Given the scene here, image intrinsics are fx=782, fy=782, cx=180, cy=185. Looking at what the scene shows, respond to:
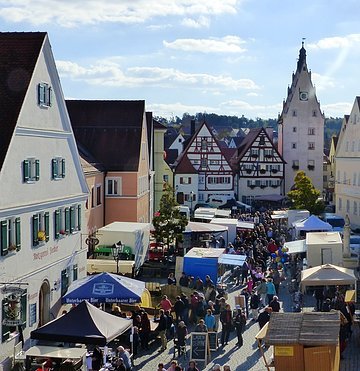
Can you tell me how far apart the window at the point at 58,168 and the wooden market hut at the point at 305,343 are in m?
10.8

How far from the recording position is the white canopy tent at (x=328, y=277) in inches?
1064

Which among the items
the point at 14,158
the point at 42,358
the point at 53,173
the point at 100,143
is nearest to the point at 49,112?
the point at 53,173

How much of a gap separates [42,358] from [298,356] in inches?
242

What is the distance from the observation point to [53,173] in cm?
Answer: 2631

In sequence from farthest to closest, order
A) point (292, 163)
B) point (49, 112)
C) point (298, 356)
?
1. point (292, 163)
2. point (49, 112)
3. point (298, 356)

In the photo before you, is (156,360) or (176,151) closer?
(156,360)

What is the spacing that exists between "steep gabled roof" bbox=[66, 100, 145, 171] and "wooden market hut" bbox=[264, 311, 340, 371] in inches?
1085

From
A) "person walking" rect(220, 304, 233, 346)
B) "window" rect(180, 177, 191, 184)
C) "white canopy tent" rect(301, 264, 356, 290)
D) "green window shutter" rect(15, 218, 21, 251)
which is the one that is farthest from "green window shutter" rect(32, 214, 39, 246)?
"window" rect(180, 177, 191, 184)

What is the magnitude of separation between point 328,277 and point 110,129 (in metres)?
22.9

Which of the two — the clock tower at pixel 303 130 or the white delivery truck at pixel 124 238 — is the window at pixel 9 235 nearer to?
the white delivery truck at pixel 124 238

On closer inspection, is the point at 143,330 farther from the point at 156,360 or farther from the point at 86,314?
the point at 86,314

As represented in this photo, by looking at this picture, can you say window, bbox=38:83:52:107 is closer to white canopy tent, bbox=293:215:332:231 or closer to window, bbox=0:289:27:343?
window, bbox=0:289:27:343

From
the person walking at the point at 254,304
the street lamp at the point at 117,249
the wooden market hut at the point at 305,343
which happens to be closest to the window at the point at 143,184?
the street lamp at the point at 117,249

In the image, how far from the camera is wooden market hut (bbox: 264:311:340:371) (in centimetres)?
1727
